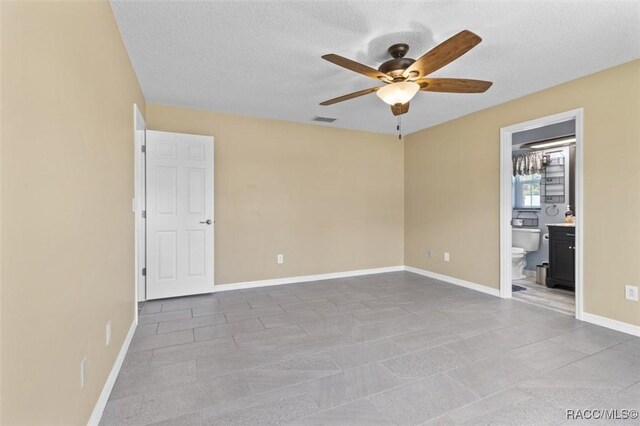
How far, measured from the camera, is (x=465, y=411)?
Answer: 1771 millimetres

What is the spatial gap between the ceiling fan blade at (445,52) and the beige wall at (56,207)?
194cm

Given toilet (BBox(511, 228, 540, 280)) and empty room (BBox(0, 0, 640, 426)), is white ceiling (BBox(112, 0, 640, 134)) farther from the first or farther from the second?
toilet (BBox(511, 228, 540, 280))

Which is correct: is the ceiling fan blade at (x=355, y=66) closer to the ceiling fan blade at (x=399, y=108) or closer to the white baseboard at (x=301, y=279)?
the ceiling fan blade at (x=399, y=108)

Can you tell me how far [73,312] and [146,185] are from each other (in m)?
2.74

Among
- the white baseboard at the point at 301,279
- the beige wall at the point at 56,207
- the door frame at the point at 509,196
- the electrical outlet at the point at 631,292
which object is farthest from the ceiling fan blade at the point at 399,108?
the white baseboard at the point at 301,279

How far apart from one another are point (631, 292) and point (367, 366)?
253cm

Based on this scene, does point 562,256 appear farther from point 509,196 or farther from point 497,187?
point 497,187

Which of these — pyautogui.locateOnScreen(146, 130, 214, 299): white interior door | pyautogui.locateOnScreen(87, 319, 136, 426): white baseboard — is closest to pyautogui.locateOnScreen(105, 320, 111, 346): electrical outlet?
pyautogui.locateOnScreen(87, 319, 136, 426): white baseboard

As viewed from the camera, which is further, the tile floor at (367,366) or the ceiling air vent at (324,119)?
the ceiling air vent at (324,119)

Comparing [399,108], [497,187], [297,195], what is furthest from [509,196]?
[297,195]

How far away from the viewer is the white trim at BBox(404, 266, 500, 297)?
4133mm

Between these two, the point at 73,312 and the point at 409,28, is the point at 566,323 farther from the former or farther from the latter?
the point at 73,312

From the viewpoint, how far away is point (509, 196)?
396 cm

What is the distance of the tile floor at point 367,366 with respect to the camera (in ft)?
5.83
